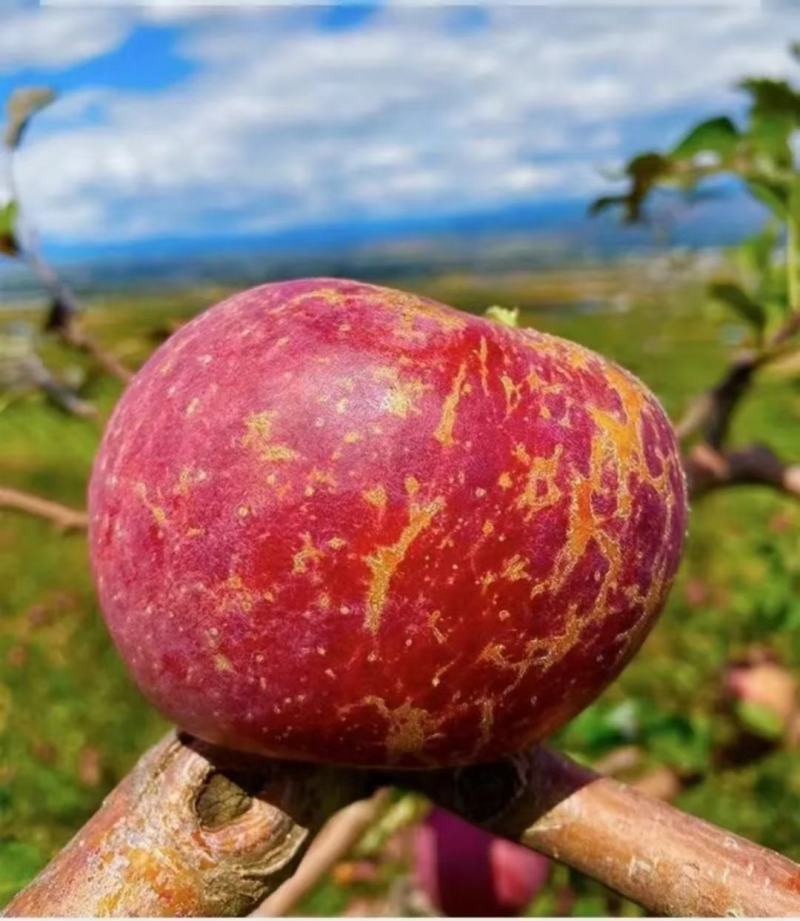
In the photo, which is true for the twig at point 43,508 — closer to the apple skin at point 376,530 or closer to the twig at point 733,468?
the apple skin at point 376,530

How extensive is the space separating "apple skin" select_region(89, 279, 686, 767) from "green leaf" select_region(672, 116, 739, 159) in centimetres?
51

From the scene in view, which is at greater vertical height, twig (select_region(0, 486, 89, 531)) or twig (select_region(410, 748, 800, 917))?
twig (select_region(0, 486, 89, 531))

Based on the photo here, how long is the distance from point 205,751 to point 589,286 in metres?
20.5

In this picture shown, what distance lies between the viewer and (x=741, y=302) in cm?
112

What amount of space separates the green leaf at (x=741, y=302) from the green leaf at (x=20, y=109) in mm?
721

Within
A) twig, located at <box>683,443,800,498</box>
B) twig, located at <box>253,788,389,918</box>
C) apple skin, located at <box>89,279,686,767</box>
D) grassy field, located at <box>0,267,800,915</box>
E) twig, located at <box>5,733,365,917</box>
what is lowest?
grassy field, located at <box>0,267,800,915</box>

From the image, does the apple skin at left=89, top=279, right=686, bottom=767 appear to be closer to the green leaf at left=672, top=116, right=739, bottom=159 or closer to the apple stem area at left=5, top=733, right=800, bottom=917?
the apple stem area at left=5, top=733, right=800, bottom=917

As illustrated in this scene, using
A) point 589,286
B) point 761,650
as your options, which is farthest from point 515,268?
point 761,650

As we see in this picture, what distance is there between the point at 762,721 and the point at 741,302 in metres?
0.69

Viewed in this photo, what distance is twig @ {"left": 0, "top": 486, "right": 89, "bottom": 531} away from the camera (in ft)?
3.11

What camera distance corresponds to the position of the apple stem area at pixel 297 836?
0.60 m

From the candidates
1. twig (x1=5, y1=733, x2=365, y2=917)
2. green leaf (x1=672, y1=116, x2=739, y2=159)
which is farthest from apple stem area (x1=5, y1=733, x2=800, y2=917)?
green leaf (x1=672, y1=116, x2=739, y2=159)

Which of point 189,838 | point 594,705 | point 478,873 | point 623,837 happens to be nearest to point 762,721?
point 594,705

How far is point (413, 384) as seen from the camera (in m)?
0.58
